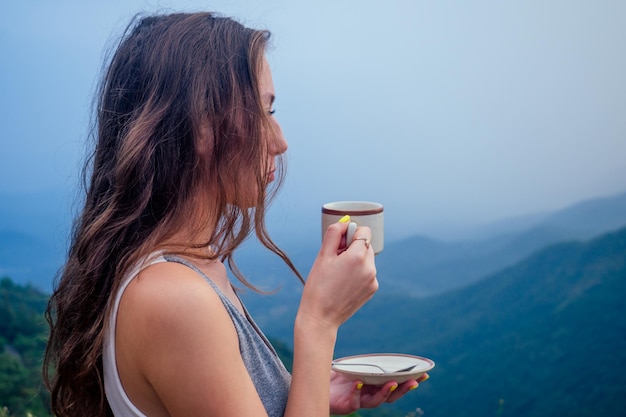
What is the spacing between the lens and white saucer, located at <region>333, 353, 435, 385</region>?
57.1 inches

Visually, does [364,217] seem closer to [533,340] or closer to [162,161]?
[162,161]

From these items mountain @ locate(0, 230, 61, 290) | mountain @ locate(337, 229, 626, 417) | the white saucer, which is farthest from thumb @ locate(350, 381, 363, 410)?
mountain @ locate(0, 230, 61, 290)

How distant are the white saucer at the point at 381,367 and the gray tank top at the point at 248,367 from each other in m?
0.22

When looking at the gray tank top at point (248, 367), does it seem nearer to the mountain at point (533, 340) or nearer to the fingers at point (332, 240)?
the fingers at point (332, 240)

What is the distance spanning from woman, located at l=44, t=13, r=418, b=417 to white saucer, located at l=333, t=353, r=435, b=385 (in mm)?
244

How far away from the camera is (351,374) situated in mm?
1473

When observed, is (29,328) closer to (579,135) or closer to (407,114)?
(407,114)

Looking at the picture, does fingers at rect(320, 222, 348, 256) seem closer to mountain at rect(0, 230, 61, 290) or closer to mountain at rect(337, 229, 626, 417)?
mountain at rect(337, 229, 626, 417)

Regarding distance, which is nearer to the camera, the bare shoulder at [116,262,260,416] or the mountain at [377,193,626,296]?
the bare shoulder at [116,262,260,416]

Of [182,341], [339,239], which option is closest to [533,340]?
[339,239]

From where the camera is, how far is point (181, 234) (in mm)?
1207

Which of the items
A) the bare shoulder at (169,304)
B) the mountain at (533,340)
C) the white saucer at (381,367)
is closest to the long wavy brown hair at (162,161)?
the bare shoulder at (169,304)

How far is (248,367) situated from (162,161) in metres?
0.35

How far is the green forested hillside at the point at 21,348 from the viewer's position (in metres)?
3.32
